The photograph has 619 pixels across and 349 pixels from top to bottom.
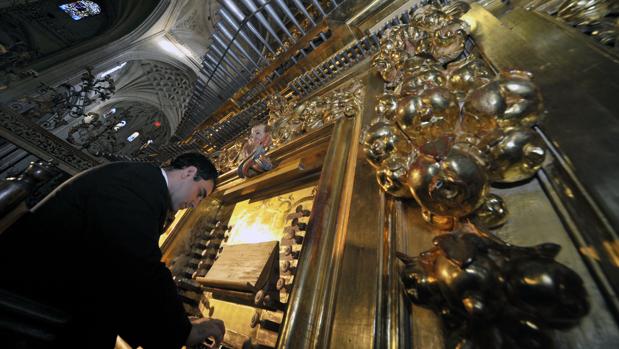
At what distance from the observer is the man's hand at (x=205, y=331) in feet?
2.28

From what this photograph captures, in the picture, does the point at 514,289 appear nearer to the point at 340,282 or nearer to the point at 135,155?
the point at 340,282

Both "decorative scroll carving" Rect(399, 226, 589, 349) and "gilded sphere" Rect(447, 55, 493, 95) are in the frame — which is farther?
"gilded sphere" Rect(447, 55, 493, 95)

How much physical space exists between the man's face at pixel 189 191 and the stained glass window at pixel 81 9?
8.83 metres

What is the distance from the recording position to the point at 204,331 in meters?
0.73

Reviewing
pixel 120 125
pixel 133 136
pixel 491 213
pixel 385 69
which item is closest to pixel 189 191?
pixel 385 69

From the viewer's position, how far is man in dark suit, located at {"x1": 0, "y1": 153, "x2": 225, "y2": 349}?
2.01 ft

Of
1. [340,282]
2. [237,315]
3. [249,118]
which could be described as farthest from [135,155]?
[340,282]

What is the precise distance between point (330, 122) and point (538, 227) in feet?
2.94

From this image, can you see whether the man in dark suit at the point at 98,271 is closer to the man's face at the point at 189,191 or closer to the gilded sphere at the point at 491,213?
the man's face at the point at 189,191

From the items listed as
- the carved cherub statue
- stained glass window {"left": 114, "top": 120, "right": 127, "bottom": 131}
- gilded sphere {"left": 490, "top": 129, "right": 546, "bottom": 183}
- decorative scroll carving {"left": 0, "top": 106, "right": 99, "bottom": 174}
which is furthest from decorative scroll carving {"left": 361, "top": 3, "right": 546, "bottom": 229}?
stained glass window {"left": 114, "top": 120, "right": 127, "bottom": 131}

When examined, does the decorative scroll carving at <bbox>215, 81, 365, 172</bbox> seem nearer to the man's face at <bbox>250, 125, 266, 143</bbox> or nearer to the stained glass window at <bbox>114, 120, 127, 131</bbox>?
the man's face at <bbox>250, 125, 266, 143</bbox>

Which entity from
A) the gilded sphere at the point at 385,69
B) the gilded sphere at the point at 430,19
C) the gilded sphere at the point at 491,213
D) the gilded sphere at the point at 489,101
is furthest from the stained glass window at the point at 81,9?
the gilded sphere at the point at 491,213

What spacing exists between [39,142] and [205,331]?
14.1 ft

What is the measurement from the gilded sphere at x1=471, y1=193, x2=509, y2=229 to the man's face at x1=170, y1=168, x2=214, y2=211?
51.5 inches
